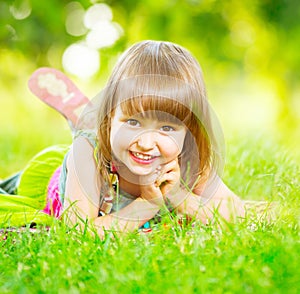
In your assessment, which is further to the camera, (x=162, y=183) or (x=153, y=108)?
(x=162, y=183)

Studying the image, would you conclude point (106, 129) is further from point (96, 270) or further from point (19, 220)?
point (96, 270)

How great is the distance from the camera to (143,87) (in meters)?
1.73

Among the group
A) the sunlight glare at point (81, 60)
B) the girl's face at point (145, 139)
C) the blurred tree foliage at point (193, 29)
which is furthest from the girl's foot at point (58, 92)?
the sunlight glare at point (81, 60)

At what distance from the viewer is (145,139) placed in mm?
1705

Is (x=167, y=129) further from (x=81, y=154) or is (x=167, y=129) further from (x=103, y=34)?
(x=103, y=34)

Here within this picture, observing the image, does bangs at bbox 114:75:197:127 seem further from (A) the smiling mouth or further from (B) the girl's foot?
(B) the girl's foot

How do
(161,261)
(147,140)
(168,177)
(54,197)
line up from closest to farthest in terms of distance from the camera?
(161,261), (147,140), (168,177), (54,197)

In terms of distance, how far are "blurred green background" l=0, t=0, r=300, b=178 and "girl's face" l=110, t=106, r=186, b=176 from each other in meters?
2.43

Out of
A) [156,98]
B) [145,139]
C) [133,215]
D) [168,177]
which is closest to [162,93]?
[156,98]

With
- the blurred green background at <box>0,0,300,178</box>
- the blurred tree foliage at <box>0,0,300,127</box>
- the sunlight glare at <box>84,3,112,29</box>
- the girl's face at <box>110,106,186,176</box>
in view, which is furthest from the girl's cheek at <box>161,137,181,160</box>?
the sunlight glare at <box>84,3,112,29</box>

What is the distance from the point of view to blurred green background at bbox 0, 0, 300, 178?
17.0 ft

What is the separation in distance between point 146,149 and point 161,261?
44 cm

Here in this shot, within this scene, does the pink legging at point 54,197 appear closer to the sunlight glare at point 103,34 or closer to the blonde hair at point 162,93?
the blonde hair at point 162,93

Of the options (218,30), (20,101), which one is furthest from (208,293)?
(20,101)
